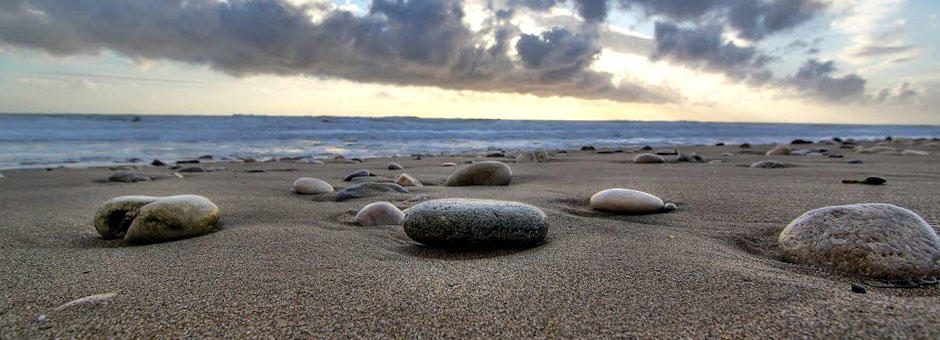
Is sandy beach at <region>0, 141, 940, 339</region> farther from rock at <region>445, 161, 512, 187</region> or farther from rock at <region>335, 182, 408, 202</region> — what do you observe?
rock at <region>445, 161, 512, 187</region>

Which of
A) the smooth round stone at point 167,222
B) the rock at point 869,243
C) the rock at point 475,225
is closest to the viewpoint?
the rock at point 869,243

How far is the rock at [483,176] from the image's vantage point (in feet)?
13.1

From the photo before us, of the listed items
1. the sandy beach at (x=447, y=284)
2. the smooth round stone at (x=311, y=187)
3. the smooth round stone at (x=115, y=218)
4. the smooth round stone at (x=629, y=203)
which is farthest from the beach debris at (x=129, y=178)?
the smooth round stone at (x=629, y=203)

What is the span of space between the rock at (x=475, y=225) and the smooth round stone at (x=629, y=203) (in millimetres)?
728

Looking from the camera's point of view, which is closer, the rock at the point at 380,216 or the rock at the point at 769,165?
the rock at the point at 380,216

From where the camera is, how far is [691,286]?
1.34 m

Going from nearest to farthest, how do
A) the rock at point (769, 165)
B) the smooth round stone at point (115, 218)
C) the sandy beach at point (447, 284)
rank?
the sandy beach at point (447, 284) → the smooth round stone at point (115, 218) → the rock at point (769, 165)

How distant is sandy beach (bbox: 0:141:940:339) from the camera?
3.64 feet

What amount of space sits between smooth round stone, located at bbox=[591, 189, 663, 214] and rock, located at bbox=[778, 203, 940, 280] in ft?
2.79

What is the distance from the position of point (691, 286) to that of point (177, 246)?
1902mm

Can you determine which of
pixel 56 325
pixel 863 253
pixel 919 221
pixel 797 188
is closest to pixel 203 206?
pixel 56 325

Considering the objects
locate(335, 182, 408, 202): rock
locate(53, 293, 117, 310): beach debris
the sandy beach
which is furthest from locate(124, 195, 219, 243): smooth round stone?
locate(335, 182, 408, 202): rock

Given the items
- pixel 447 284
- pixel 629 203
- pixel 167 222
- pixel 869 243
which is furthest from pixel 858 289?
pixel 167 222

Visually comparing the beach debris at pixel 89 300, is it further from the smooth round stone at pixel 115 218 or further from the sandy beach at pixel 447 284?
the smooth round stone at pixel 115 218
